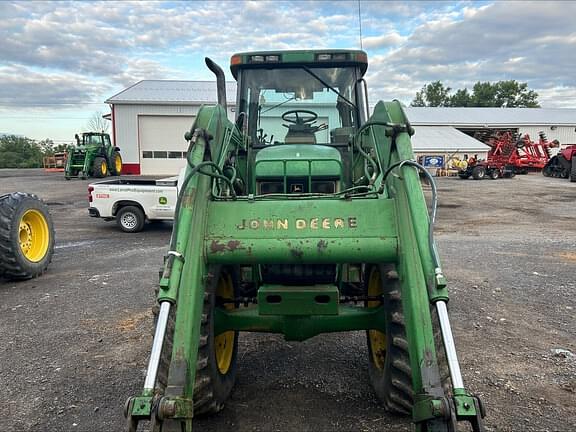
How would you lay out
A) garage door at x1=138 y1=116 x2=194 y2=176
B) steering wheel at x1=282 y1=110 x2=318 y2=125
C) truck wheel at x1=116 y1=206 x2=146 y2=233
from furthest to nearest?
1. garage door at x1=138 y1=116 x2=194 y2=176
2. truck wheel at x1=116 y1=206 x2=146 y2=233
3. steering wheel at x1=282 y1=110 x2=318 y2=125

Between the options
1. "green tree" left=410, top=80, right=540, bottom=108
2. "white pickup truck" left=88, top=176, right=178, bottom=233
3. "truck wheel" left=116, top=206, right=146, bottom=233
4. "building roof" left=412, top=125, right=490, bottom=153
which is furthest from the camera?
"green tree" left=410, top=80, right=540, bottom=108

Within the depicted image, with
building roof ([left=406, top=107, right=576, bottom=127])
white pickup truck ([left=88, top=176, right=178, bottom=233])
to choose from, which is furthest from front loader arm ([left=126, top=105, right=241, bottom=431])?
building roof ([left=406, top=107, right=576, bottom=127])

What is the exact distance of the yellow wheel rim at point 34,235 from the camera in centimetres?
730

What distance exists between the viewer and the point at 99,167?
79.9 feet

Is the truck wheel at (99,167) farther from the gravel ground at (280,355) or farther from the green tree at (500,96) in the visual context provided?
the green tree at (500,96)

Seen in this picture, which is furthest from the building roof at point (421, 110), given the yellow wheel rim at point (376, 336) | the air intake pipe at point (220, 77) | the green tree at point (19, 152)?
the yellow wheel rim at point (376, 336)

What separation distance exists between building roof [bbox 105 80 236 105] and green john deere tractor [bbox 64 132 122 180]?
2.32 m

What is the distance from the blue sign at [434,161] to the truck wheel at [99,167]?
64.2 feet

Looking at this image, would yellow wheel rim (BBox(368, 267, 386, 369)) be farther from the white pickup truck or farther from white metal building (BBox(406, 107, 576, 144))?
white metal building (BBox(406, 107, 576, 144))

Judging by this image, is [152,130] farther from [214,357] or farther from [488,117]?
[488,117]

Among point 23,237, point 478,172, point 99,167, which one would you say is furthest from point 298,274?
point 478,172

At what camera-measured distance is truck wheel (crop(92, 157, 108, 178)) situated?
24.3 meters

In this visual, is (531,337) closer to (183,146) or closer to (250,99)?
(250,99)

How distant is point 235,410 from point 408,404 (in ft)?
4.02
